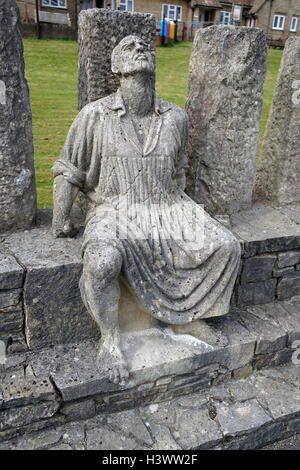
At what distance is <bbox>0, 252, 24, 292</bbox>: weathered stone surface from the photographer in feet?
8.70

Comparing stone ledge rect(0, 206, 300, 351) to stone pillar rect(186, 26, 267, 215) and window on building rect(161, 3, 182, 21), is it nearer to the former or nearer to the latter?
stone pillar rect(186, 26, 267, 215)

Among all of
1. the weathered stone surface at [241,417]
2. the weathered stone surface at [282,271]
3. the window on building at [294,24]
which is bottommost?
the weathered stone surface at [241,417]

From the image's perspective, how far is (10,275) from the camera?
8.73 ft

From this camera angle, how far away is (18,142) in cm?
293

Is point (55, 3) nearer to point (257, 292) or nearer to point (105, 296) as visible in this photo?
point (257, 292)

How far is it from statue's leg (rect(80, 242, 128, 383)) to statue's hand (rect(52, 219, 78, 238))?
0.48m

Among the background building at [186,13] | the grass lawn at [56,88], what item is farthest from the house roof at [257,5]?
the grass lawn at [56,88]

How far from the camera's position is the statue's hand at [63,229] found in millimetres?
3045

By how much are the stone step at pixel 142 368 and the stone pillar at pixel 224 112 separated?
108 cm

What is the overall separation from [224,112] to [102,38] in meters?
1.06

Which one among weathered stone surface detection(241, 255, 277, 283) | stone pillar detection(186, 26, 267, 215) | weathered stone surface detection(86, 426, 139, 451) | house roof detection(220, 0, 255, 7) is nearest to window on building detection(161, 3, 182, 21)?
house roof detection(220, 0, 255, 7)

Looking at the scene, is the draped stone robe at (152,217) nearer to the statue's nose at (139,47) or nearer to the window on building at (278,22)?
the statue's nose at (139,47)

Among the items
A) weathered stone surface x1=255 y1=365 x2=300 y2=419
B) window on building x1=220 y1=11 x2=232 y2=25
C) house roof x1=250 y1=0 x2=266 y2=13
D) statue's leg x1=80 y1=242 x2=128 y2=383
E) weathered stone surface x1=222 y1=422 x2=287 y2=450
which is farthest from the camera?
window on building x1=220 y1=11 x2=232 y2=25

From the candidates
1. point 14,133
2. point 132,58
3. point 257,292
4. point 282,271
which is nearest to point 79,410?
point 257,292
